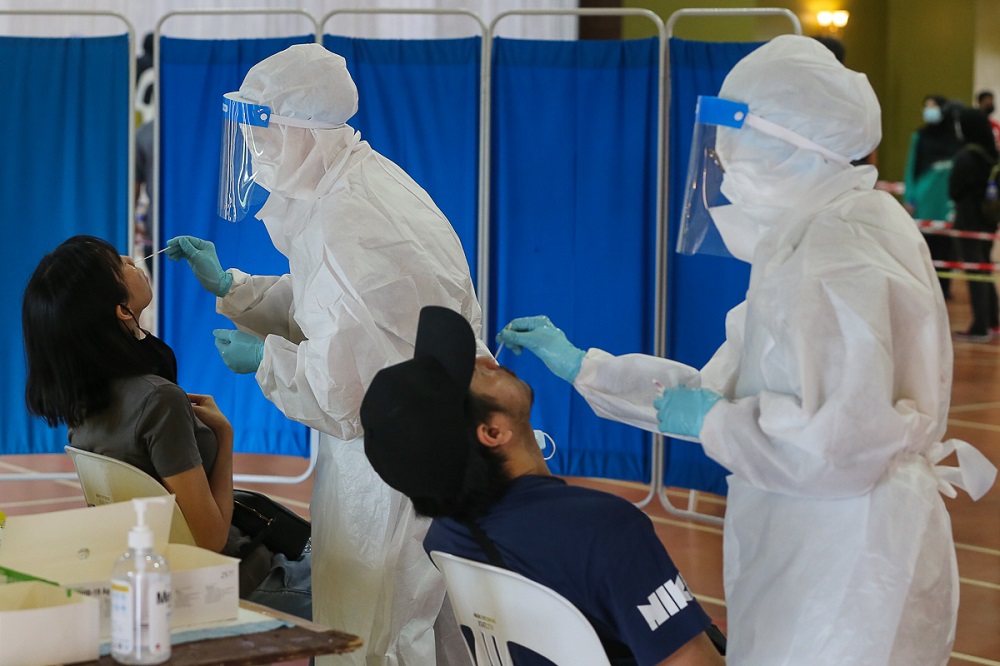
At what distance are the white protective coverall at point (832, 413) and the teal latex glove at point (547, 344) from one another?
0.36 metres

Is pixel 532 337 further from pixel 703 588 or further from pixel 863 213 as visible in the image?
pixel 703 588

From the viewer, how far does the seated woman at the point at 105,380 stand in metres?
2.39

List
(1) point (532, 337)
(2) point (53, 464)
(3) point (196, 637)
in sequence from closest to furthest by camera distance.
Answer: (3) point (196, 637) → (1) point (532, 337) → (2) point (53, 464)

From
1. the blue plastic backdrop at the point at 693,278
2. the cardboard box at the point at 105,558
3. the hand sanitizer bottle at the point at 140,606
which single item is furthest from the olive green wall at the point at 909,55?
the hand sanitizer bottle at the point at 140,606

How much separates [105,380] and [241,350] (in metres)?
0.33

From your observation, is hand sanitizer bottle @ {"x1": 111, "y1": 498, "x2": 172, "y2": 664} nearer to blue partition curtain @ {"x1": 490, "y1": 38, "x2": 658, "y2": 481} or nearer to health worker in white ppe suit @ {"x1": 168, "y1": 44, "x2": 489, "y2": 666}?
health worker in white ppe suit @ {"x1": 168, "y1": 44, "x2": 489, "y2": 666}

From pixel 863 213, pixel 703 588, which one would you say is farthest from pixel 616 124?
pixel 863 213

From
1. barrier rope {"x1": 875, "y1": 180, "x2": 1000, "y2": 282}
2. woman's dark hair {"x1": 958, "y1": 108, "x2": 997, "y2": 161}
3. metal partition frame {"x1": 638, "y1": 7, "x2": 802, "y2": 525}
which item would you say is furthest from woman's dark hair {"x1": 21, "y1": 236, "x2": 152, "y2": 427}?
woman's dark hair {"x1": 958, "y1": 108, "x2": 997, "y2": 161}

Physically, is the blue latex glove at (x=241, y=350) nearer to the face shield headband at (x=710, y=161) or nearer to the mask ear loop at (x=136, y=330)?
the mask ear loop at (x=136, y=330)

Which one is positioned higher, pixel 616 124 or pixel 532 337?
pixel 616 124

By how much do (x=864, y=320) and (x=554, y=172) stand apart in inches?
122

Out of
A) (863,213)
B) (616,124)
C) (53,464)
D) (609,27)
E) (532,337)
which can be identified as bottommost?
(53,464)

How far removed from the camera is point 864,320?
5.65 ft

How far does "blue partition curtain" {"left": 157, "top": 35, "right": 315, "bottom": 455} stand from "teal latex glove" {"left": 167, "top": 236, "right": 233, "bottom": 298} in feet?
5.52
